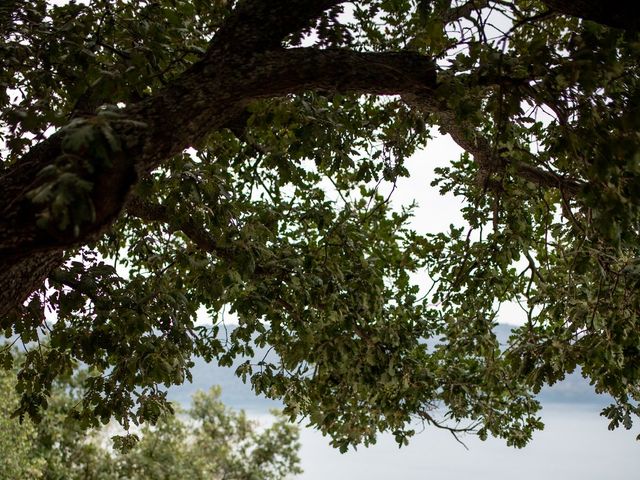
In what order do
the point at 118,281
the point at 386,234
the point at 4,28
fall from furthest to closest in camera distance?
the point at 386,234 < the point at 118,281 < the point at 4,28

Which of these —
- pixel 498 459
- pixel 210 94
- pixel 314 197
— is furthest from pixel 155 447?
pixel 498 459

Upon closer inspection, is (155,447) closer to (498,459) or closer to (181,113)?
(181,113)

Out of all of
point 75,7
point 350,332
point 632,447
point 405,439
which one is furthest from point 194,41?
point 632,447

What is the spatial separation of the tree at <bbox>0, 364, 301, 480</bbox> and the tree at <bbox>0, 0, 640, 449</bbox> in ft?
9.45

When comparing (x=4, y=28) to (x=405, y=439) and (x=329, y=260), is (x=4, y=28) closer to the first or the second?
(x=329, y=260)

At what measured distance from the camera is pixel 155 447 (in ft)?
43.4

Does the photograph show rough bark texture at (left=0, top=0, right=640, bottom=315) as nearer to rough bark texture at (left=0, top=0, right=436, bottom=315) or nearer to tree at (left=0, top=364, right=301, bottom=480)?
rough bark texture at (left=0, top=0, right=436, bottom=315)

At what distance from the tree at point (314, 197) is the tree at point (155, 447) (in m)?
2.88

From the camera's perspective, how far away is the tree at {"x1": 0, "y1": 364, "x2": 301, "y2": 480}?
10.6 meters

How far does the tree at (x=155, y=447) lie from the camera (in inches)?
418

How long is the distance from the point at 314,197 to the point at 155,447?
9834mm

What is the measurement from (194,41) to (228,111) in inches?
78.6

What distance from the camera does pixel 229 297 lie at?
4.79 m

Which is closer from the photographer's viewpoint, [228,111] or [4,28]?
[228,111]
